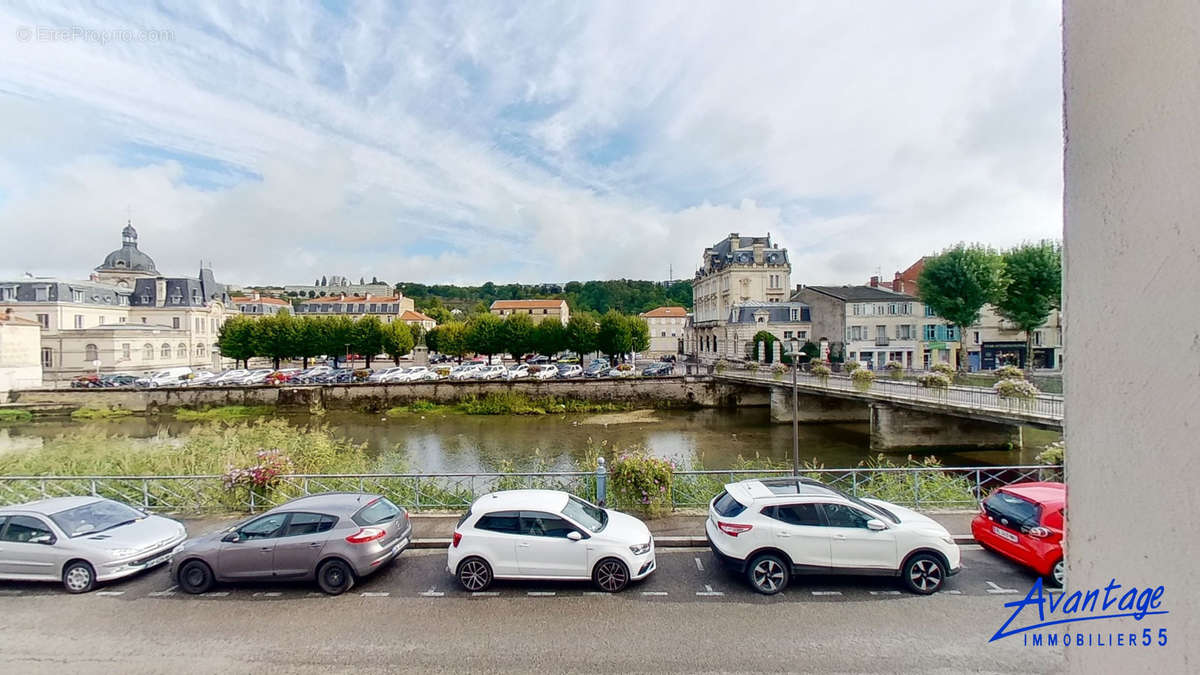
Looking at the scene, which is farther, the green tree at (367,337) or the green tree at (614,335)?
the green tree at (614,335)

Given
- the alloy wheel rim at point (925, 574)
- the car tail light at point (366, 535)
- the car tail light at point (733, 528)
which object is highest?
the car tail light at point (733, 528)

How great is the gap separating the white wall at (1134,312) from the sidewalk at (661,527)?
825cm

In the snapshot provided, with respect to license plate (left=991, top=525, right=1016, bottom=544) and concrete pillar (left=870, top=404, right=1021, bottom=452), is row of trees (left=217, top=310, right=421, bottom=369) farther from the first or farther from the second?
license plate (left=991, top=525, right=1016, bottom=544)

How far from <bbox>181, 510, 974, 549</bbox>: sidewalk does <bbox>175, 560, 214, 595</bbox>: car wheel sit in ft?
8.69

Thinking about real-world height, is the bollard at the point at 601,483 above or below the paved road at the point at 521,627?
above

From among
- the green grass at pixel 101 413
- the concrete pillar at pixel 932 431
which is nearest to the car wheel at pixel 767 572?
the concrete pillar at pixel 932 431

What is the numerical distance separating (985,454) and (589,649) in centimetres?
2457

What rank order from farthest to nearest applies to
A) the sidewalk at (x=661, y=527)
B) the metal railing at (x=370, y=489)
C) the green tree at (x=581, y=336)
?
the green tree at (x=581, y=336) → the metal railing at (x=370, y=489) → the sidewalk at (x=661, y=527)

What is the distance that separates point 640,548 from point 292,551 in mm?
5058

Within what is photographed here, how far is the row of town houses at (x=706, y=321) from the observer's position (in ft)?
155

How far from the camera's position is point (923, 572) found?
7.80 m

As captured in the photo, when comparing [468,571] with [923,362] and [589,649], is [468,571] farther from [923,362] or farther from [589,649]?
[923,362]

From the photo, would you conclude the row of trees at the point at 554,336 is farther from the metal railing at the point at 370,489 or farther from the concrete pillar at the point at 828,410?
the metal railing at the point at 370,489

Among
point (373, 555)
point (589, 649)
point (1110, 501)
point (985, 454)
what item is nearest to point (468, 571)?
point (373, 555)
